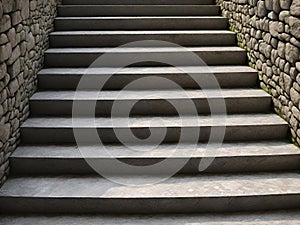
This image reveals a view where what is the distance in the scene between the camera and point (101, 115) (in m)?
3.56

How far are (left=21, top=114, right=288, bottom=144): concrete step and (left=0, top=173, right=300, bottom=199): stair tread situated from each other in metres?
0.40

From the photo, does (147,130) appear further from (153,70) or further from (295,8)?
(295,8)

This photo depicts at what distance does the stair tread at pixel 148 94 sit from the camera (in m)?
3.60

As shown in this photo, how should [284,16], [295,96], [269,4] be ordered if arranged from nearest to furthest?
[295,96]
[284,16]
[269,4]

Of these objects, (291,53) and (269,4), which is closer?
(291,53)

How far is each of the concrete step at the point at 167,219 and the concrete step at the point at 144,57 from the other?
188cm

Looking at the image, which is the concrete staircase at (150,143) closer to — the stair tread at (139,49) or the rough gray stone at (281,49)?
the stair tread at (139,49)

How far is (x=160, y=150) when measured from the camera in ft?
10.4

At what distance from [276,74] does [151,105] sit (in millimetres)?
1191

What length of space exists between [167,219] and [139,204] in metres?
0.23

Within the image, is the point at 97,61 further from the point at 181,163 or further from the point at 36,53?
the point at 181,163

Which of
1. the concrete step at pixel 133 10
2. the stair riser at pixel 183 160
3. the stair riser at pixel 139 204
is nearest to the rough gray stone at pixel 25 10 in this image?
the stair riser at pixel 183 160

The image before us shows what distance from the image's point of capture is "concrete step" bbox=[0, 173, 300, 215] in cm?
273

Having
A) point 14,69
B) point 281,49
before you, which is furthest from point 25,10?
point 281,49
